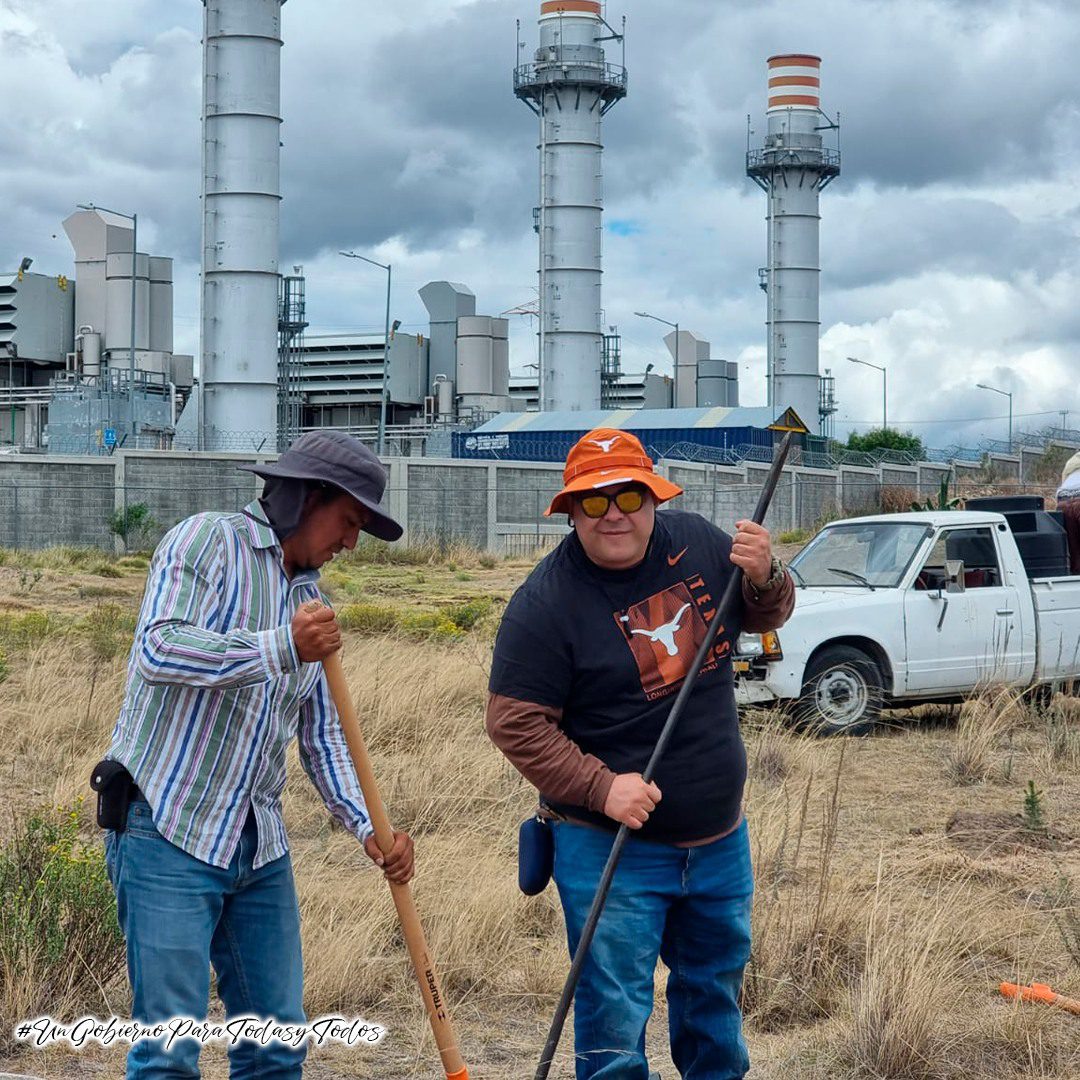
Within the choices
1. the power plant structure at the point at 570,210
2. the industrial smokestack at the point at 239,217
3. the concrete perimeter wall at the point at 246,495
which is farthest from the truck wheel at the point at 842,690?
the power plant structure at the point at 570,210

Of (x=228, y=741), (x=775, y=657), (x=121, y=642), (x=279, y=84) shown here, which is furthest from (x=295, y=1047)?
(x=279, y=84)

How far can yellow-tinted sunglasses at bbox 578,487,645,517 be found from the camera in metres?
3.61

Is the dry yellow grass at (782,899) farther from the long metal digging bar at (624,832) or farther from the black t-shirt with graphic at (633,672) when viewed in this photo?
the black t-shirt with graphic at (633,672)

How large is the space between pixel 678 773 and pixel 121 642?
1046 centimetres

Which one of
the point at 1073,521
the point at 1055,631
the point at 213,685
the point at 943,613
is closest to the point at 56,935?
the point at 213,685

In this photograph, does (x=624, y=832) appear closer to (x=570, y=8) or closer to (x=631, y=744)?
(x=631, y=744)

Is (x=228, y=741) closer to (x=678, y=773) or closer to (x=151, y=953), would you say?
(x=151, y=953)

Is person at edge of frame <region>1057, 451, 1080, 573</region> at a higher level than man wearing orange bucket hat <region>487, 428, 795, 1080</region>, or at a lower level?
higher

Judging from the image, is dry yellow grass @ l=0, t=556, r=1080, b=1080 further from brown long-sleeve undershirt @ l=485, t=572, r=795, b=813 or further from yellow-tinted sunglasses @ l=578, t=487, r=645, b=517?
yellow-tinted sunglasses @ l=578, t=487, r=645, b=517

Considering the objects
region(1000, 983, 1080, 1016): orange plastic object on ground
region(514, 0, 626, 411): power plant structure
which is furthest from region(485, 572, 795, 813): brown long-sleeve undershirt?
region(514, 0, 626, 411): power plant structure

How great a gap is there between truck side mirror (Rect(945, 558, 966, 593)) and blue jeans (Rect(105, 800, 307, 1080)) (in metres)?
8.07

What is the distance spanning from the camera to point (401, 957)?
215 inches

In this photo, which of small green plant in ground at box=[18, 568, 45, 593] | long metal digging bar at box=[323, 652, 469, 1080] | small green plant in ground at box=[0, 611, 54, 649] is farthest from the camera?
small green plant in ground at box=[18, 568, 45, 593]

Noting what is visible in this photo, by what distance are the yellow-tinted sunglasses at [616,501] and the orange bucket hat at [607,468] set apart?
2 cm
